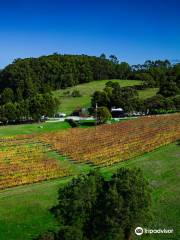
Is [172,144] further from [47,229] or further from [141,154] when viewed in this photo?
[47,229]

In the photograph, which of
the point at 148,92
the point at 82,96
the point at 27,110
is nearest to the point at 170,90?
the point at 148,92

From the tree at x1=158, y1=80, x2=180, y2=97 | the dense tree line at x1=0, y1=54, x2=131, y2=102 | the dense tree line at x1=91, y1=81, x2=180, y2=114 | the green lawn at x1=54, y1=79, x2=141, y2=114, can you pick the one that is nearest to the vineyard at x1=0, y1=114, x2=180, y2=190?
the dense tree line at x1=91, y1=81, x2=180, y2=114

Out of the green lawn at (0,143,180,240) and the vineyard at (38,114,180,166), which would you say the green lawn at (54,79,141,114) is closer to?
the vineyard at (38,114,180,166)

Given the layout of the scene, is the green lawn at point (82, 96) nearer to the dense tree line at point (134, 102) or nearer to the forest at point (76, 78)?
the forest at point (76, 78)

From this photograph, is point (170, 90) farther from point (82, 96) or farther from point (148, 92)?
point (82, 96)

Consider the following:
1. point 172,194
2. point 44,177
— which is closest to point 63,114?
point 44,177
